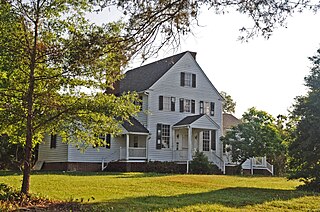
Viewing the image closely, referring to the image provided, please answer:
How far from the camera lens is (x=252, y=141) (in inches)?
1348

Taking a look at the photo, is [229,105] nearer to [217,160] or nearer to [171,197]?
[217,160]

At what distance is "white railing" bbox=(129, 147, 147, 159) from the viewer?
3123 cm

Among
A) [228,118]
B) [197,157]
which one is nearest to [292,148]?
[197,157]

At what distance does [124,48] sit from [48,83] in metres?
4.51

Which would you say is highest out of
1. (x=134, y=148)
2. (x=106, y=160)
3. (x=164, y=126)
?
(x=164, y=126)

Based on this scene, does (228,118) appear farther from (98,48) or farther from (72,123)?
(98,48)

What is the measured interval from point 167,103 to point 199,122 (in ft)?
8.85

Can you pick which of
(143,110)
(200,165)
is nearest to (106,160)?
(143,110)

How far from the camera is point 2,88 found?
1311 cm

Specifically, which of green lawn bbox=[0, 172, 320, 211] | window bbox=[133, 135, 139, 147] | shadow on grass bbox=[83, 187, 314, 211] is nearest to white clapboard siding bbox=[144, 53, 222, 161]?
window bbox=[133, 135, 139, 147]

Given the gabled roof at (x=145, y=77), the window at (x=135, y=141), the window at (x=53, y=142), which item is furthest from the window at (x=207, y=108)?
the window at (x=53, y=142)

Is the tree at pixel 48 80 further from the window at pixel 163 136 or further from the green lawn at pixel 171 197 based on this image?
the window at pixel 163 136

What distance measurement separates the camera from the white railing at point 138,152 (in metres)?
31.2

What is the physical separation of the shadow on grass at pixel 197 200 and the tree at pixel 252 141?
16691mm
